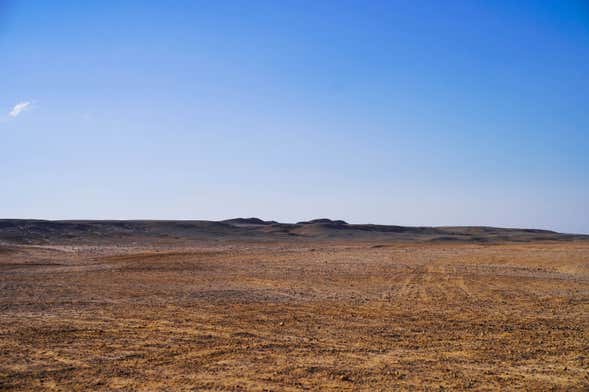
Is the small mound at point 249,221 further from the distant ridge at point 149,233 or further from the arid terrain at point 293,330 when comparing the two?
the arid terrain at point 293,330

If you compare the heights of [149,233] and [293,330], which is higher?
[149,233]

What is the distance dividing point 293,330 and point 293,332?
0.59 feet

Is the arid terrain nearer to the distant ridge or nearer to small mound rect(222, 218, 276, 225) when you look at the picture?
the distant ridge

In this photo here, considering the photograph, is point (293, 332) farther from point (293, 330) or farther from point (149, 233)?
point (149, 233)

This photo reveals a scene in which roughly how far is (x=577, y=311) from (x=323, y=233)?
5825 cm

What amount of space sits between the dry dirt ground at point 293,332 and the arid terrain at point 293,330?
0.04 m

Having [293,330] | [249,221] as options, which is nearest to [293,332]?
[293,330]

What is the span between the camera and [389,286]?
1738 cm

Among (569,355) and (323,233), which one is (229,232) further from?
(569,355)

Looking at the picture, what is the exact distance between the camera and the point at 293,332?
33.6 ft

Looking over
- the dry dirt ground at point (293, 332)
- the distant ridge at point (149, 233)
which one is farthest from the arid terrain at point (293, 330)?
the distant ridge at point (149, 233)

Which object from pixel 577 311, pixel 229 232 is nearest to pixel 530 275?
pixel 577 311

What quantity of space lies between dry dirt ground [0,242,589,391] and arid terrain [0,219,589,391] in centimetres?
4

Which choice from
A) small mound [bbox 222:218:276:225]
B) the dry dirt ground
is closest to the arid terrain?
the dry dirt ground
